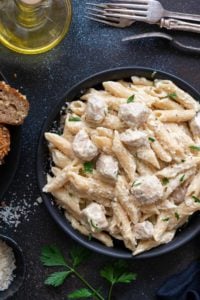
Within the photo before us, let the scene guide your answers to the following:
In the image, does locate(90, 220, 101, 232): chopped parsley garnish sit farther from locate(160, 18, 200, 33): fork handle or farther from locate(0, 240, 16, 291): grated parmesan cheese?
locate(160, 18, 200, 33): fork handle

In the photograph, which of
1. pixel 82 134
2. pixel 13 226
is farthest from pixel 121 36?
pixel 13 226

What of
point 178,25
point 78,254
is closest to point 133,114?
point 178,25

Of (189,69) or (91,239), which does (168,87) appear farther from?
(91,239)

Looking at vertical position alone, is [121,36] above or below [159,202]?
above

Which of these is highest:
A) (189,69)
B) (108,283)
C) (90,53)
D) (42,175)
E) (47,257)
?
(90,53)

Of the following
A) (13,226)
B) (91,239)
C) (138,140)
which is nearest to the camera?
(138,140)

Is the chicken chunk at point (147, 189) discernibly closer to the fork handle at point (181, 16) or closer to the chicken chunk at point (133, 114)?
the chicken chunk at point (133, 114)

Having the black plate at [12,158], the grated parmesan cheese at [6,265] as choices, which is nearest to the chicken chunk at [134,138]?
the black plate at [12,158]
